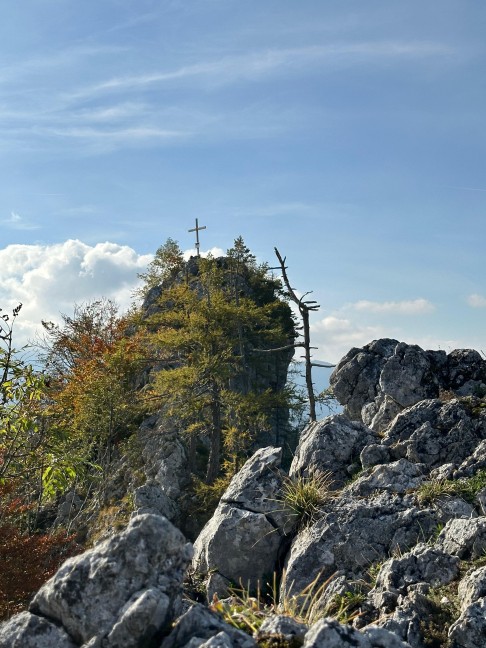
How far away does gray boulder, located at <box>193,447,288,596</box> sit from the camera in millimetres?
14914

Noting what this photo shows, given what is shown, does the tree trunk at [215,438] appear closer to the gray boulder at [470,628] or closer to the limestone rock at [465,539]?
the limestone rock at [465,539]

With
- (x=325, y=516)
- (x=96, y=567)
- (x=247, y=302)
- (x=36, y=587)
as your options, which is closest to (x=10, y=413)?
(x=36, y=587)

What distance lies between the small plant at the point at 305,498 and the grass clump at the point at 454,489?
7.07 ft

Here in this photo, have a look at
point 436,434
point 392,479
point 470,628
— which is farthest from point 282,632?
point 436,434

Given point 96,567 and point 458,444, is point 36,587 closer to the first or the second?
point 96,567

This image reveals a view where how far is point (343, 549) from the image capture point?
43.5 feet

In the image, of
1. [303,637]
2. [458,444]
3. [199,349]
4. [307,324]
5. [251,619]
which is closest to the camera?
[303,637]

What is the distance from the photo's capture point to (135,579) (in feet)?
16.5

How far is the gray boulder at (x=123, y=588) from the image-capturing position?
488cm

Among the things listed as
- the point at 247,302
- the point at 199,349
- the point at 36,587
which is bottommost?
the point at 36,587

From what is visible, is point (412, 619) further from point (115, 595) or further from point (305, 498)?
point (305, 498)

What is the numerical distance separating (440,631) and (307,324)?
67.6 ft

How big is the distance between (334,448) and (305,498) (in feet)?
6.29

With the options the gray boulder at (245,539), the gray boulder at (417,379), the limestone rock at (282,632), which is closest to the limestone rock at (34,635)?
the limestone rock at (282,632)
